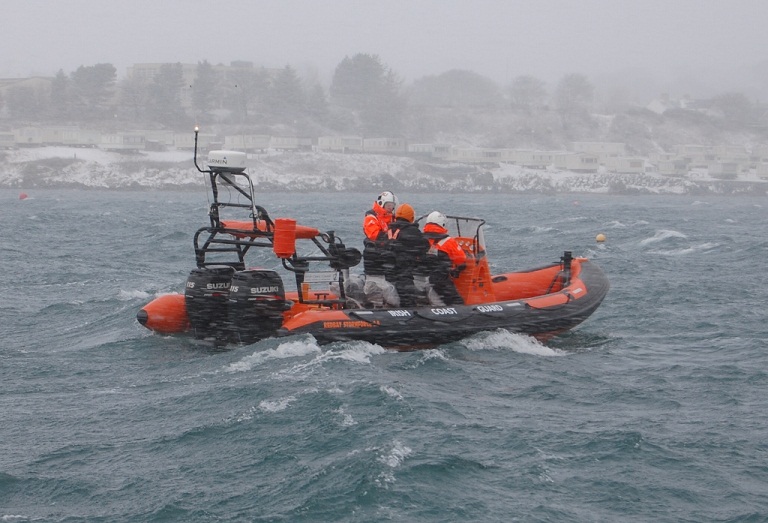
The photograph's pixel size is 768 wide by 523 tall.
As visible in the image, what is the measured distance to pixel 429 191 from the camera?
102 m

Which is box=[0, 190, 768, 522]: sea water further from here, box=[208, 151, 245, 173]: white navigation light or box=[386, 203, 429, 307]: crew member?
box=[208, 151, 245, 173]: white navigation light

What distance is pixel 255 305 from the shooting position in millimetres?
11953

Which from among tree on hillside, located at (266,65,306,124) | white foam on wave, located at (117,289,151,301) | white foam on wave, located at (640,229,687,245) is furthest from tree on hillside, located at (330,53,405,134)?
Result: white foam on wave, located at (117,289,151,301)

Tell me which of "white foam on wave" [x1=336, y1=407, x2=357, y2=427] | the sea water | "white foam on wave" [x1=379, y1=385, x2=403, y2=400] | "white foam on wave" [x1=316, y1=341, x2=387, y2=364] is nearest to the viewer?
the sea water

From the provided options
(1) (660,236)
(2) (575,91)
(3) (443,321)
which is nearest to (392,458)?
(3) (443,321)

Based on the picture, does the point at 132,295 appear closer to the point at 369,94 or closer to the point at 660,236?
the point at 660,236

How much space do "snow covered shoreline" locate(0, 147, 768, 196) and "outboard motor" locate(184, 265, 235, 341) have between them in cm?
8054

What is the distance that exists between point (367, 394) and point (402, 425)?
947 millimetres

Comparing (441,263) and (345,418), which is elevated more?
(441,263)

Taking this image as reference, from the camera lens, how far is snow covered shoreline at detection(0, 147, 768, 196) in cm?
9331

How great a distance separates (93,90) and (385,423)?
117 meters

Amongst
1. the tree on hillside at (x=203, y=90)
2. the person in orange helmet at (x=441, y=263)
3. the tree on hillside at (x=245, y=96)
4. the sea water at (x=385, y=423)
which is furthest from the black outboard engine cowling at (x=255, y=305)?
the tree on hillside at (x=245, y=96)

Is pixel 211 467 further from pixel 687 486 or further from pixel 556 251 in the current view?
pixel 556 251

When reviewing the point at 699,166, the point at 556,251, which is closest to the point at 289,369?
the point at 556,251
